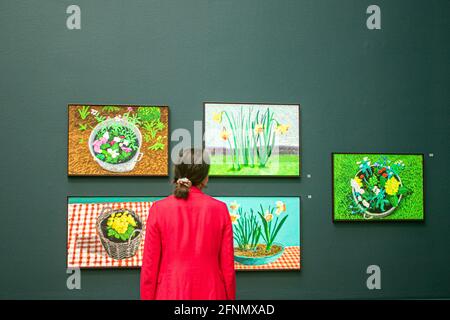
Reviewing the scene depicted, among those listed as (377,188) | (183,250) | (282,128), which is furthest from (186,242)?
(377,188)

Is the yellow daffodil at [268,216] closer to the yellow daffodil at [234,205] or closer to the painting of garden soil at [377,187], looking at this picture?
the yellow daffodil at [234,205]

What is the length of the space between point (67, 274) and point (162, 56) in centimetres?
158

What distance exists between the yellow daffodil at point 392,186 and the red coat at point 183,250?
5.78 ft

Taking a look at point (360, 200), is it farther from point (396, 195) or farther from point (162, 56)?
point (162, 56)

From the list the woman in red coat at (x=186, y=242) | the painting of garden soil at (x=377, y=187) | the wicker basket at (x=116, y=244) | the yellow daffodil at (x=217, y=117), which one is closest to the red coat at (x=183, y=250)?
the woman in red coat at (x=186, y=242)

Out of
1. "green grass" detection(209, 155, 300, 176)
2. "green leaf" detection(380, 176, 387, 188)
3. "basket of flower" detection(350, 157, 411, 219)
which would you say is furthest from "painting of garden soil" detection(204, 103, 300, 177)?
"green leaf" detection(380, 176, 387, 188)

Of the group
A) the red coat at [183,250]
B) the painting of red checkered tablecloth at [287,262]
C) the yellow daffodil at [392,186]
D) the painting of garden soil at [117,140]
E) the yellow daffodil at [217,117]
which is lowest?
the painting of red checkered tablecloth at [287,262]

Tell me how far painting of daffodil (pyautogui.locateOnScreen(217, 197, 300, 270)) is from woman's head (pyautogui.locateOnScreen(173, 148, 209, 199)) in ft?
4.00

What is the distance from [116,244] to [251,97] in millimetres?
1341

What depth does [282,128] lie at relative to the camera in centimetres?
344

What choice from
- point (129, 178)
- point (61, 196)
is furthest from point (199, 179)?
point (61, 196)

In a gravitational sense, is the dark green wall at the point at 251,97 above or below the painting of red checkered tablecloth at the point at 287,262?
above

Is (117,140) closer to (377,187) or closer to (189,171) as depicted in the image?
(189,171)

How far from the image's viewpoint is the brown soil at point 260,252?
133 inches
